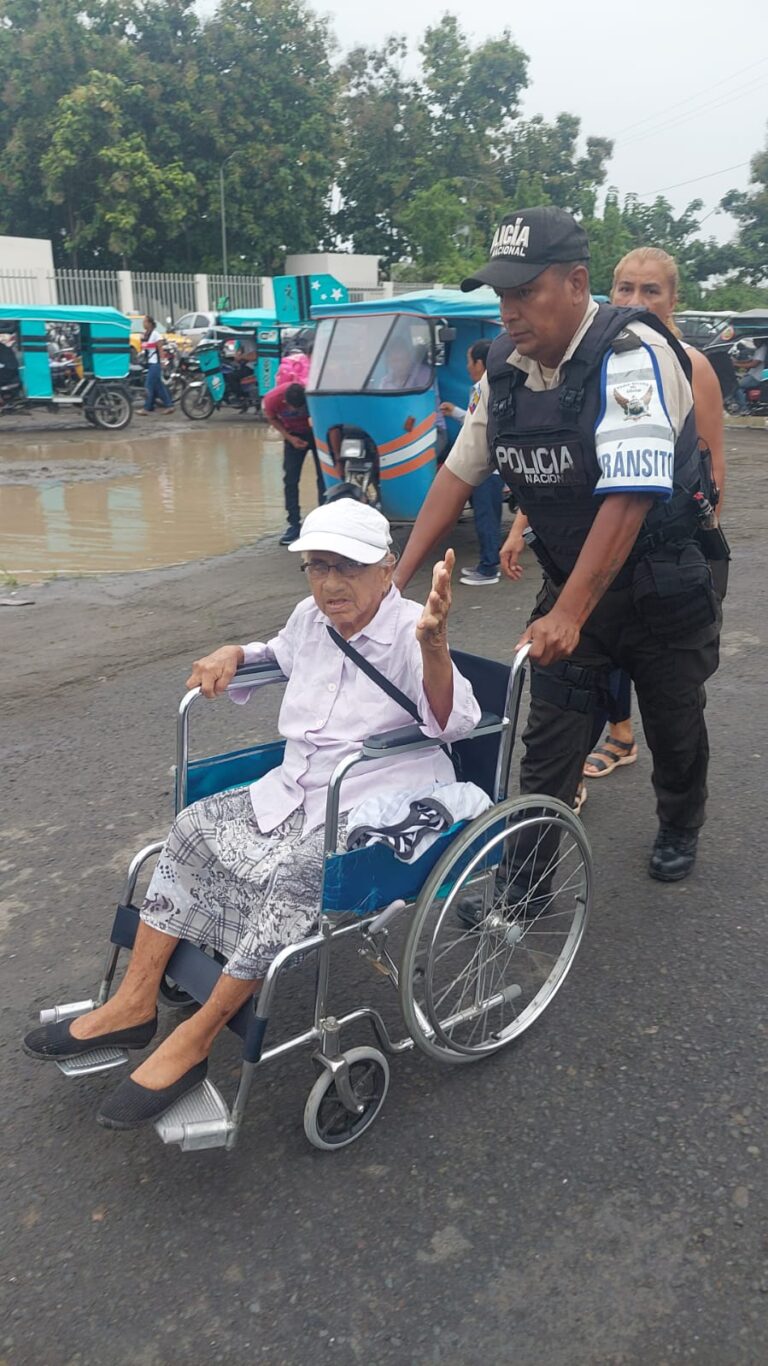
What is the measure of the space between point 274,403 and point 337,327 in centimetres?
79

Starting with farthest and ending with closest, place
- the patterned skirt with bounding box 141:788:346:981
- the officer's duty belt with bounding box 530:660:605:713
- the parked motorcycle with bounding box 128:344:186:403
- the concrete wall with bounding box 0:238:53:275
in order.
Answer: the concrete wall with bounding box 0:238:53:275 < the parked motorcycle with bounding box 128:344:186:403 < the officer's duty belt with bounding box 530:660:605:713 < the patterned skirt with bounding box 141:788:346:981

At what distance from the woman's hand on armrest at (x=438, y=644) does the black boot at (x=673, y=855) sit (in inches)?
53.1

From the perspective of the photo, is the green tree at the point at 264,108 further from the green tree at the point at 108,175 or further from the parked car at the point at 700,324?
the parked car at the point at 700,324

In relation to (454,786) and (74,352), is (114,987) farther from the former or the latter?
(74,352)

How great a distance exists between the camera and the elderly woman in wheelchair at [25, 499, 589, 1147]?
7.27 feet

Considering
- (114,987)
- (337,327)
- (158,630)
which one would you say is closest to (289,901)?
(114,987)

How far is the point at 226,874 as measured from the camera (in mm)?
2477

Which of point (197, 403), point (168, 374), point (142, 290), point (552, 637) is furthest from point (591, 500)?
point (142, 290)

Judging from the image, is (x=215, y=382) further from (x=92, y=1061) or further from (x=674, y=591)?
(x=92, y=1061)

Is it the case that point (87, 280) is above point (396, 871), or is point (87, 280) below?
above

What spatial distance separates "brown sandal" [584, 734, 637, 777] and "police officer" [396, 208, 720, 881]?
748 mm

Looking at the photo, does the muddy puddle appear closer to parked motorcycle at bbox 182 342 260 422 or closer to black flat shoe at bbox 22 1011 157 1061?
parked motorcycle at bbox 182 342 260 422

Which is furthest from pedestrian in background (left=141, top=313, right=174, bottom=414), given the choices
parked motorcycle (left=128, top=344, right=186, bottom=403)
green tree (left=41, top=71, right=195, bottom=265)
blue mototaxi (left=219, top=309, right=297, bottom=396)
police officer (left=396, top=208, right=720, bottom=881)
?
police officer (left=396, top=208, right=720, bottom=881)

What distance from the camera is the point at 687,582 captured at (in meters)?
2.88
